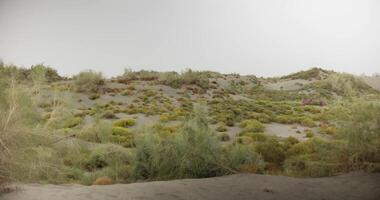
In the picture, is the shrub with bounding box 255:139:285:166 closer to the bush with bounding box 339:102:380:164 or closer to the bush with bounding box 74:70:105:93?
the bush with bounding box 339:102:380:164

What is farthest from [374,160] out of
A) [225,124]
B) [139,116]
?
[139,116]

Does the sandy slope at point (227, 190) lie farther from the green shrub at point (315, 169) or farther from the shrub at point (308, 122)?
the shrub at point (308, 122)

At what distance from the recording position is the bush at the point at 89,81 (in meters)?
33.2

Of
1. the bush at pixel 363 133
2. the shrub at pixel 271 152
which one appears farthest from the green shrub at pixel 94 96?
the bush at pixel 363 133

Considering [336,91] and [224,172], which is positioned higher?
[336,91]

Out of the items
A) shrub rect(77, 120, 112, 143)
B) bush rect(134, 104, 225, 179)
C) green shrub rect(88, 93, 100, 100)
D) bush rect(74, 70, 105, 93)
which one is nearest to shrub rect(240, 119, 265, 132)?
shrub rect(77, 120, 112, 143)

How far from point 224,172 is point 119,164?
3.35m

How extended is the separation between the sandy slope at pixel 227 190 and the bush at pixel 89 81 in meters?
25.0

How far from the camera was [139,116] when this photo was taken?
24.5 meters

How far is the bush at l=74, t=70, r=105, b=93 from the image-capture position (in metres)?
33.2

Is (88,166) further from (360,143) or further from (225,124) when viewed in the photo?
(225,124)

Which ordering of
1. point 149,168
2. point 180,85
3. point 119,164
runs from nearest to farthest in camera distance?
point 149,168
point 119,164
point 180,85

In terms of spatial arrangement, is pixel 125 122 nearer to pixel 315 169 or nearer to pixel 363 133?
pixel 315 169

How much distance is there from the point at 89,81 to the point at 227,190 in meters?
27.1
